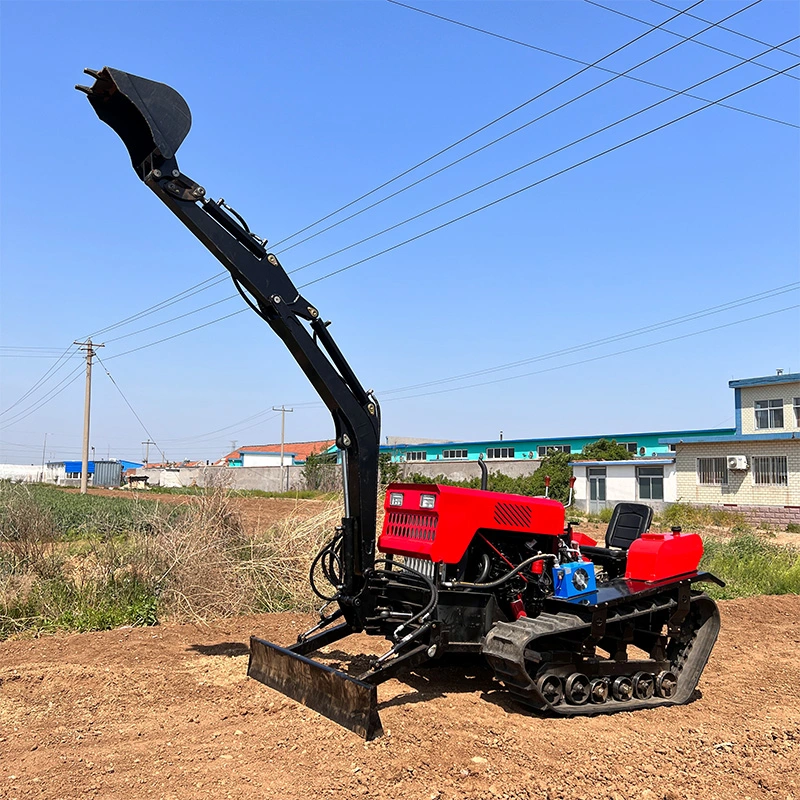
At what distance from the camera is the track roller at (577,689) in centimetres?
591

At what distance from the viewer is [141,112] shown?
5.36m

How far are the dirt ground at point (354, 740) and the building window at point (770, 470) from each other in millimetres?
25193

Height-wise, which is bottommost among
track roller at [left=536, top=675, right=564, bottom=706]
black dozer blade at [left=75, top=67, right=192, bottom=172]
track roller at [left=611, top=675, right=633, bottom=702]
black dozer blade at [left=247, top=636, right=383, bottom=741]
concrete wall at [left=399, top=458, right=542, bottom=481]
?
track roller at [left=611, top=675, right=633, bottom=702]

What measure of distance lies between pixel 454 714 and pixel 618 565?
8.08 ft

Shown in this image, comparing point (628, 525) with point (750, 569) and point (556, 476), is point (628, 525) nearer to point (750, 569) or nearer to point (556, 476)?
point (750, 569)

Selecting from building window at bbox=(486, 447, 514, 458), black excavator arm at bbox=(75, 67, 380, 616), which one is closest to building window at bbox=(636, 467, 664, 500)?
building window at bbox=(486, 447, 514, 458)

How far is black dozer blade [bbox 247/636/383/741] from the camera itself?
16.3 feet

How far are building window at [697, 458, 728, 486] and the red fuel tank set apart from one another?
88.5 feet

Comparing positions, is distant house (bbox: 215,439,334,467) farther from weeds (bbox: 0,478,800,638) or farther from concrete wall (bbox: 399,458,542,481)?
weeds (bbox: 0,478,800,638)

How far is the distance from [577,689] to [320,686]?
1.96 metres

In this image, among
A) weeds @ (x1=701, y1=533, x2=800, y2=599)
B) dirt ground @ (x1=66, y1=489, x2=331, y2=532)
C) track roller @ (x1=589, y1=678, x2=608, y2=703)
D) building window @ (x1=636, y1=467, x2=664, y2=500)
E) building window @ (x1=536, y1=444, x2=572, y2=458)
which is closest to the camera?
track roller @ (x1=589, y1=678, x2=608, y2=703)

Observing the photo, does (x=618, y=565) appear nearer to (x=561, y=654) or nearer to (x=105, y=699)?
(x=561, y=654)

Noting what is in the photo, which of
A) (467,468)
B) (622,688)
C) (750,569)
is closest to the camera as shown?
(622,688)

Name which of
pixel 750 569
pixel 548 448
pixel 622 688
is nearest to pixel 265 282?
pixel 622 688
